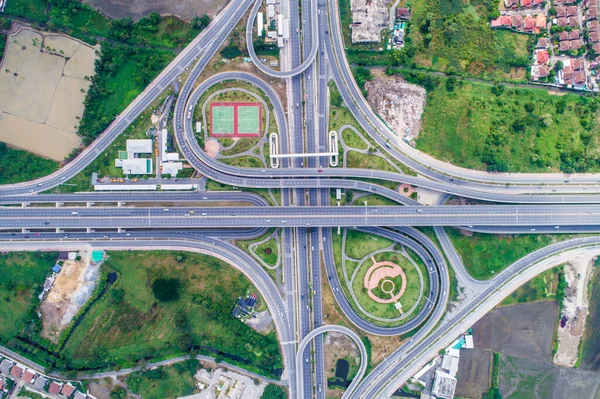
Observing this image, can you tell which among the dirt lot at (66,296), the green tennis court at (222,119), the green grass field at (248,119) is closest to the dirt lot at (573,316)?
the green grass field at (248,119)

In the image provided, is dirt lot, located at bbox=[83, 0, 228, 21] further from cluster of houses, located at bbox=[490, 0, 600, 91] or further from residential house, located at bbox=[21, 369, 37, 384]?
residential house, located at bbox=[21, 369, 37, 384]

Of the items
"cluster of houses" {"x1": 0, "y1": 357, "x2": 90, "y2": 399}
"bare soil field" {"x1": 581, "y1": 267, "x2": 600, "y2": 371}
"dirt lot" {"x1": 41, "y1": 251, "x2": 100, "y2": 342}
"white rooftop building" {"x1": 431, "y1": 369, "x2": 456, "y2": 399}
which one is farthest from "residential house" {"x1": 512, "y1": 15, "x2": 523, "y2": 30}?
"cluster of houses" {"x1": 0, "y1": 357, "x2": 90, "y2": 399}

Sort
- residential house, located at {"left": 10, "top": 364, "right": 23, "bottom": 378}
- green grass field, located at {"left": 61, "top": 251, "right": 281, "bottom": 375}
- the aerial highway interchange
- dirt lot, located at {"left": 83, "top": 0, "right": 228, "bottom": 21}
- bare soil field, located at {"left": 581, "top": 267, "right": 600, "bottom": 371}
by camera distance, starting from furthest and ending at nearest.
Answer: dirt lot, located at {"left": 83, "top": 0, "right": 228, "bottom": 21}
bare soil field, located at {"left": 581, "top": 267, "right": 600, "bottom": 371}
the aerial highway interchange
green grass field, located at {"left": 61, "top": 251, "right": 281, "bottom": 375}
residential house, located at {"left": 10, "top": 364, "right": 23, "bottom": 378}

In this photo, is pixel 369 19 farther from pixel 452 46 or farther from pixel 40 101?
pixel 40 101

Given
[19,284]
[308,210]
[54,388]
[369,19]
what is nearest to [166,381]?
[54,388]

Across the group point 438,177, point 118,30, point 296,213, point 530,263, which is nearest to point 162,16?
point 118,30

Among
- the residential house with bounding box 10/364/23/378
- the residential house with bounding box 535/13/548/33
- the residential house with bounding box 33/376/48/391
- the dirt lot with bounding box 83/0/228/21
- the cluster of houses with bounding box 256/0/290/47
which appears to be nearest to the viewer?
the residential house with bounding box 10/364/23/378

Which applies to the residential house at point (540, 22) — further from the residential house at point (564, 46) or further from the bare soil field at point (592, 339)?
the bare soil field at point (592, 339)
